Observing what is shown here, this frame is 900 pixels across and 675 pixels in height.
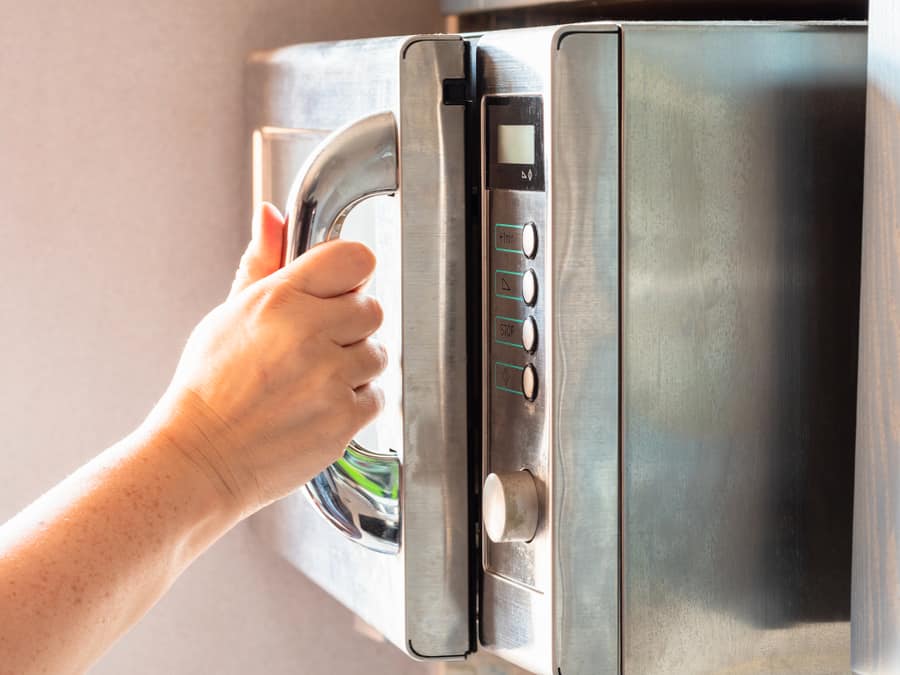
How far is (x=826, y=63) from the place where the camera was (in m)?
0.72

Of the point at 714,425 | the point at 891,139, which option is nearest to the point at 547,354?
the point at 714,425

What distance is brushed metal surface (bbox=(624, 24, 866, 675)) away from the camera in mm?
690

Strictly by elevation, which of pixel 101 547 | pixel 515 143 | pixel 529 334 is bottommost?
pixel 101 547

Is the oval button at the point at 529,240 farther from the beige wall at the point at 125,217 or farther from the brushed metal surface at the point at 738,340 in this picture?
the beige wall at the point at 125,217

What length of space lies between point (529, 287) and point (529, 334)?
3 cm

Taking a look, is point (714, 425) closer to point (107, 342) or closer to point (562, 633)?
point (562, 633)

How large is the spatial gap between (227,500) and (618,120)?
313 millimetres

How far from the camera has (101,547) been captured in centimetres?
67

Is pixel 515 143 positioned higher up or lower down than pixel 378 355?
higher up

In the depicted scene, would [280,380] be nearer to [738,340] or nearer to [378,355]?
[378,355]

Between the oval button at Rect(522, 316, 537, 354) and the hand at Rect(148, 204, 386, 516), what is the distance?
0.10 meters

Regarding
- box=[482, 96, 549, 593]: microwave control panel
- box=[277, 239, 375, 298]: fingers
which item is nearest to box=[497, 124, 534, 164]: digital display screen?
box=[482, 96, 549, 593]: microwave control panel

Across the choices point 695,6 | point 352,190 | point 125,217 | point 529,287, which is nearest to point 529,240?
Result: point 529,287

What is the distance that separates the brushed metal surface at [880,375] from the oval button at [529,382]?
18cm
